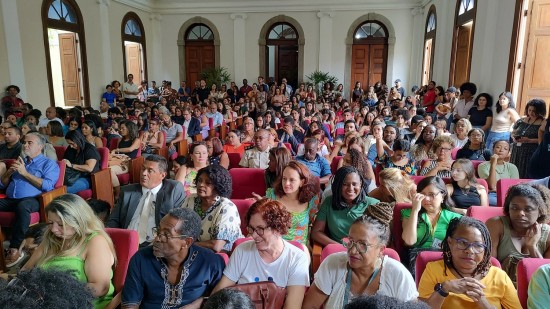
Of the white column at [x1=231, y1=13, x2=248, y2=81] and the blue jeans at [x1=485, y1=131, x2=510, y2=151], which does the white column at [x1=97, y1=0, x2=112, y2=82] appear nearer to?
the white column at [x1=231, y1=13, x2=248, y2=81]

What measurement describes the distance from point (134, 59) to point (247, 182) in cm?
1056

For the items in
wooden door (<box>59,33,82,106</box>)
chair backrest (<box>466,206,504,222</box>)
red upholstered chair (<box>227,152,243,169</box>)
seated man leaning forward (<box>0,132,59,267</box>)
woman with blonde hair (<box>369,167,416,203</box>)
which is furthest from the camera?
wooden door (<box>59,33,82,106</box>)

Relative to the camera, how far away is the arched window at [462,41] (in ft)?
23.8

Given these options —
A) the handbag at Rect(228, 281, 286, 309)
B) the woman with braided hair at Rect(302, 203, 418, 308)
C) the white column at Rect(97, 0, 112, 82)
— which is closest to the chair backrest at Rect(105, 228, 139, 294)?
the handbag at Rect(228, 281, 286, 309)

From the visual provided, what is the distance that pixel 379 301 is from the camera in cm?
99

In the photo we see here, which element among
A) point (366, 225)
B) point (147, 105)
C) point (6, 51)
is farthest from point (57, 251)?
point (147, 105)

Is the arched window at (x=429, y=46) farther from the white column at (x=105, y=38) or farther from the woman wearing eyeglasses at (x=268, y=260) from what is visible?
the woman wearing eyeglasses at (x=268, y=260)

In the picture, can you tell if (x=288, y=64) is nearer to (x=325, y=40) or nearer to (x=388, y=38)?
(x=325, y=40)

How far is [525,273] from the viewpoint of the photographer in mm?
1920

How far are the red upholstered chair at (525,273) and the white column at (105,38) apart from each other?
1051cm

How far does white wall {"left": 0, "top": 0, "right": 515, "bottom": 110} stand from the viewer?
27.5 ft

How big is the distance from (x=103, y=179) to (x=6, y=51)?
4903 mm

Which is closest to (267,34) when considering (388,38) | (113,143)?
(388,38)

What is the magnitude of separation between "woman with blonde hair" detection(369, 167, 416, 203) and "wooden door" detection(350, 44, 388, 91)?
11.0 metres
